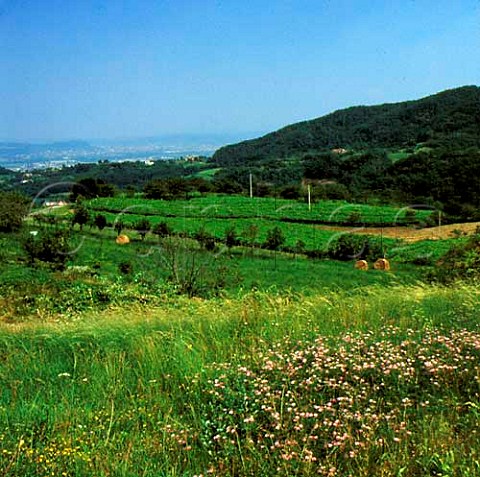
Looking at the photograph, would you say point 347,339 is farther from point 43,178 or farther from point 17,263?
point 43,178

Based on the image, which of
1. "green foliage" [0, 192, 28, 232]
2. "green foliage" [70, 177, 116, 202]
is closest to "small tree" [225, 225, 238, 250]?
"green foliage" [0, 192, 28, 232]

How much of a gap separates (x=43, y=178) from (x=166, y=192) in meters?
20.3

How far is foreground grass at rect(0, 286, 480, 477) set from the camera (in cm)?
327

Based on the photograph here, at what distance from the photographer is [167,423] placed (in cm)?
387

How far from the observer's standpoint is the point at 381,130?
135125 mm

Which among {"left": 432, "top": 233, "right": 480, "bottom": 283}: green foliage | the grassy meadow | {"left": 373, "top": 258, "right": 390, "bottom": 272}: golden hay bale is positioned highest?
the grassy meadow

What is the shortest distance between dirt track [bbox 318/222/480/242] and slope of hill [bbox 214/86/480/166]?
3976cm

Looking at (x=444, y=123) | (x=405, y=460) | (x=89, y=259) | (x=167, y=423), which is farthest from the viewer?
(x=444, y=123)

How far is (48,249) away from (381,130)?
10494 cm

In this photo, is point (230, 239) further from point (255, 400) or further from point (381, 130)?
point (381, 130)

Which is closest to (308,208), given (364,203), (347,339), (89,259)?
(364,203)

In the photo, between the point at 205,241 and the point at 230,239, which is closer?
the point at 205,241

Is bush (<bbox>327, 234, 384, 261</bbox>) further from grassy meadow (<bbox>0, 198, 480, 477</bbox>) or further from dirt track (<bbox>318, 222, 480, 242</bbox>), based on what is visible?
grassy meadow (<bbox>0, 198, 480, 477</bbox>)

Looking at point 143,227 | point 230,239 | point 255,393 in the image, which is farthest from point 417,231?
point 255,393
